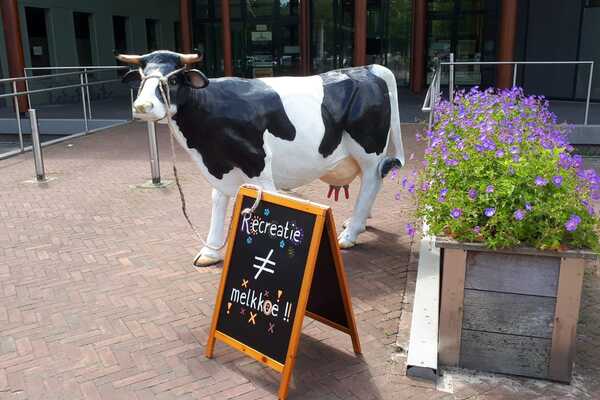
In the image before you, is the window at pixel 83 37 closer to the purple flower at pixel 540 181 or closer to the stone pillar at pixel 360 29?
the stone pillar at pixel 360 29

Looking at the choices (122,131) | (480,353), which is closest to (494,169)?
(480,353)

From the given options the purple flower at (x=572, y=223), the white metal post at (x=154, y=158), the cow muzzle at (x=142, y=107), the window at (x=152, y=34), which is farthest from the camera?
the window at (x=152, y=34)

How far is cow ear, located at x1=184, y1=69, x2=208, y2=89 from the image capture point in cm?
366

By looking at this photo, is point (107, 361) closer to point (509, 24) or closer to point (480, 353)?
point (480, 353)

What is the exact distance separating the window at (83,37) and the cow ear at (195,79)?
16067 mm

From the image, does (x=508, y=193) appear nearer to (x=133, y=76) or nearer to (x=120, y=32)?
(x=133, y=76)

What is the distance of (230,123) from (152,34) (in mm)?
19524

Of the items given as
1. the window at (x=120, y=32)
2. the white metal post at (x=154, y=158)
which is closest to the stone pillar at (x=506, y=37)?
the white metal post at (x=154, y=158)

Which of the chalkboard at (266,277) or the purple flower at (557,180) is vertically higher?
the purple flower at (557,180)

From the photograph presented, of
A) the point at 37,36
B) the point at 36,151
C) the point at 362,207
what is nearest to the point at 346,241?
the point at 362,207

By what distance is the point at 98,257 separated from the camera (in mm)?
4902

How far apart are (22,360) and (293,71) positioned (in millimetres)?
15626

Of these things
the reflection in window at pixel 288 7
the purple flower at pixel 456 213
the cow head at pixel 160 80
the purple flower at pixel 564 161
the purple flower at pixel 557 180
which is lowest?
the purple flower at pixel 456 213

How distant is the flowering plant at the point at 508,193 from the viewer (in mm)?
2799
